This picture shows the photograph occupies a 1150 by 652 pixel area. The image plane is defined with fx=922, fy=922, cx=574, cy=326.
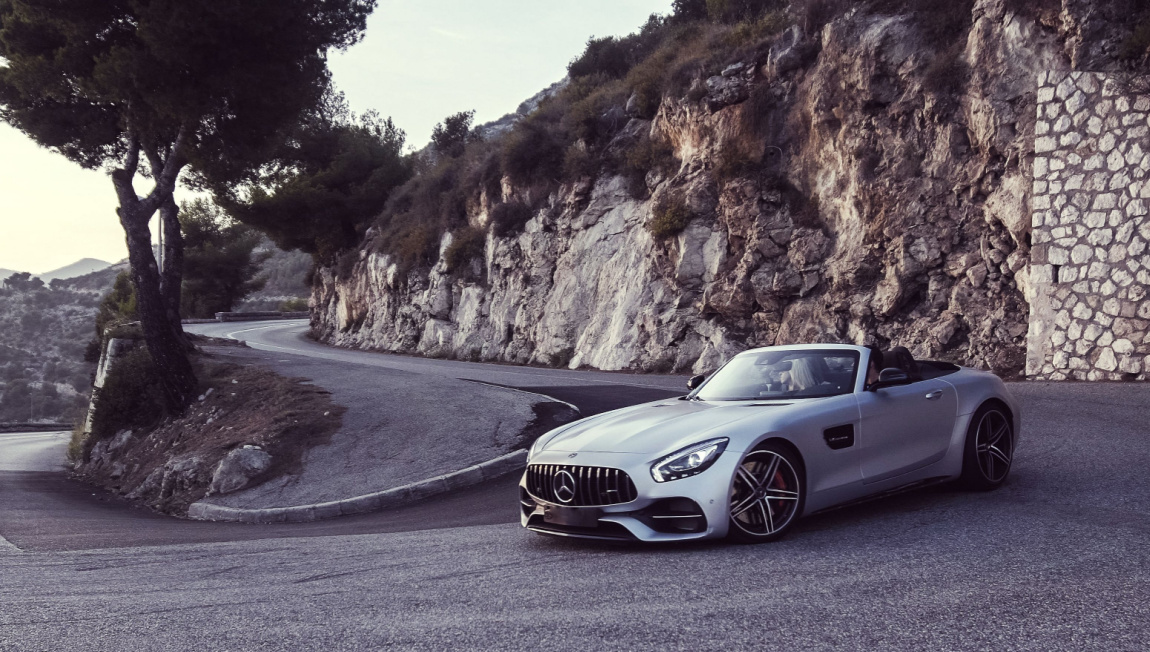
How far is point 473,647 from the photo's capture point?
3.94 m

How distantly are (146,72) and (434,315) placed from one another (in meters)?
18.3

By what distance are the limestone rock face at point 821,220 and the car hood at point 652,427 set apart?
12.5 metres

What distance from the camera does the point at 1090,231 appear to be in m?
16.0

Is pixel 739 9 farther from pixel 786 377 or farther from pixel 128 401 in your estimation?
pixel 786 377

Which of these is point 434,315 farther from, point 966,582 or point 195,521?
point 966,582

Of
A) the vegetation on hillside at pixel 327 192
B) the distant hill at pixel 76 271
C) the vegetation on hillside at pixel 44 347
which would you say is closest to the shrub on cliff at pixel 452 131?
the vegetation on hillside at pixel 327 192

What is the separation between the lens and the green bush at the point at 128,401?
739 inches

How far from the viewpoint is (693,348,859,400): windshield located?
6723 mm

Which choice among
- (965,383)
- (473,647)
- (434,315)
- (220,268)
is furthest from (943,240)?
(220,268)

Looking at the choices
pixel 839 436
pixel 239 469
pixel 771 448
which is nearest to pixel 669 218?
pixel 239 469

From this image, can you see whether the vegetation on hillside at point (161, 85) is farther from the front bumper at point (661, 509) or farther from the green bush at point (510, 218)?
the front bumper at point (661, 509)

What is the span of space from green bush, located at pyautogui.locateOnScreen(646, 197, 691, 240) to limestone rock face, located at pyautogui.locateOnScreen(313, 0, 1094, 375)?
0.19 metres

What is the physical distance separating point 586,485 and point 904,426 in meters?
2.42

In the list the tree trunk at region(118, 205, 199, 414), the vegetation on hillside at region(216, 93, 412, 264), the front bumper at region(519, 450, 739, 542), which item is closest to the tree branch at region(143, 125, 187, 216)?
the tree trunk at region(118, 205, 199, 414)
